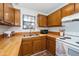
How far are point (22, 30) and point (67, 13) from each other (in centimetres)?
191

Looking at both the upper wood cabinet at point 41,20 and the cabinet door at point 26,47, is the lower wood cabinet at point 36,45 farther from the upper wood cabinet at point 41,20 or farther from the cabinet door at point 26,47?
the upper wood cabinet at point 41,20

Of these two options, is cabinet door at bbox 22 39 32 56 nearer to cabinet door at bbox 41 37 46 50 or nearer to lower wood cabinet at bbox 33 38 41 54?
lower wood cabinet at bbox 33 38 41 54

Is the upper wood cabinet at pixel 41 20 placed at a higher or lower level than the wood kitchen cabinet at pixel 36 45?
higher

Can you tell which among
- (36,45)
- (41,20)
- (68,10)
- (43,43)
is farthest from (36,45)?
(68,10)

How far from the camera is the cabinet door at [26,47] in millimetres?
2370

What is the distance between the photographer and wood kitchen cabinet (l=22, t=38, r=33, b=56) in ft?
7.76

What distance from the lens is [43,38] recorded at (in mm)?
2904

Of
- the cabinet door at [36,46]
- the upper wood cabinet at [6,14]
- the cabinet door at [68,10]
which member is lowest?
the cabinet door at [36,46]

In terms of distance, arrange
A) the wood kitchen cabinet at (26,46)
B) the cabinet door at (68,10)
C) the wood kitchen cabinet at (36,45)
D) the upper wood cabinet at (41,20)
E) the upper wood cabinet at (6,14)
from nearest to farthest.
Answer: the upper wood cabinet at (6,14)
the cabinet door at (68,10)
the wood kitchen cabinet at (26,46)
the wood kitchen cabinet at (36,45)
the upper wood cabinet at (41,20)

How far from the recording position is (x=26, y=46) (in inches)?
95.4

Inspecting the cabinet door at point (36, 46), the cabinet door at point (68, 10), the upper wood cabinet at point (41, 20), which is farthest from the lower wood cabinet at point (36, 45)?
the cabinet door at point (68, 10)

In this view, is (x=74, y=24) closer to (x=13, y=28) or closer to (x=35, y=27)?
(x=35, y=27)

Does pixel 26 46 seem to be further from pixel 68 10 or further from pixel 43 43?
pixel 68 10

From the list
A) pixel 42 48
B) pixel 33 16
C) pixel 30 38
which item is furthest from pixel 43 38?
pixel 33 16
